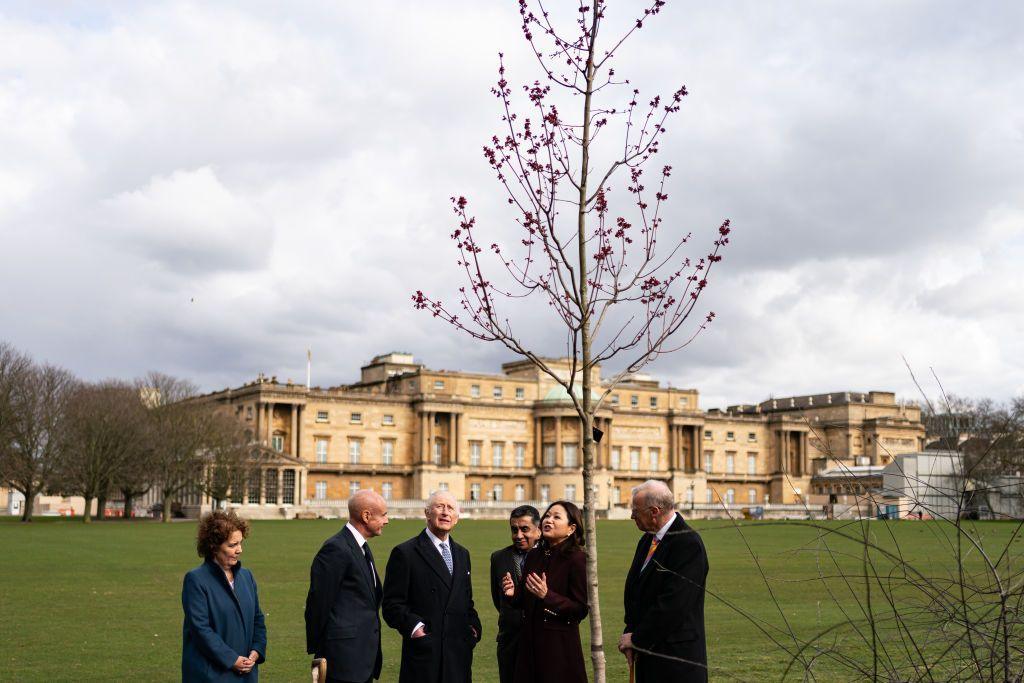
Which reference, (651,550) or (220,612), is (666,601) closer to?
(651,550)

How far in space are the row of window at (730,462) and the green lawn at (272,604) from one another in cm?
8391

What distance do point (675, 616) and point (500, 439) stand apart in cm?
10472

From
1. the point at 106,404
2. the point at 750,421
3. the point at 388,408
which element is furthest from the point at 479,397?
the point at 106,404

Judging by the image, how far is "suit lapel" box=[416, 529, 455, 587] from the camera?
840 centimetres

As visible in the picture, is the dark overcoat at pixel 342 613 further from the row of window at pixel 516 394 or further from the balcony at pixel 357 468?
the row of window at pixel 516 394

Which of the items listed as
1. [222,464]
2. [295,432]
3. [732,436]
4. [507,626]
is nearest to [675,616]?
[507,626]

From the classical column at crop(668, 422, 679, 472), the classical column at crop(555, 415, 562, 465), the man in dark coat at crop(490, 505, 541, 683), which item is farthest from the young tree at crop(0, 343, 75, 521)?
the classical column at crop(668, 422, 679, 472)

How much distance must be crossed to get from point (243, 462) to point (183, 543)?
3630 centimetres

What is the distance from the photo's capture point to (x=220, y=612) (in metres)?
7.23

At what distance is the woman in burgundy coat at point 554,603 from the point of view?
8.05 metres

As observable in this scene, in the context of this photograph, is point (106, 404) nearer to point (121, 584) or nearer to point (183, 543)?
point (183, 543)

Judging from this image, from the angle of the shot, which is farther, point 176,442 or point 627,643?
point 176,442

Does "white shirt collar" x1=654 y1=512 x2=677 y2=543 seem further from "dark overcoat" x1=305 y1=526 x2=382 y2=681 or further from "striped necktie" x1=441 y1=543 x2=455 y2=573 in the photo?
"dark overcoat" x1=305 y1=526 x2=382 y2=681

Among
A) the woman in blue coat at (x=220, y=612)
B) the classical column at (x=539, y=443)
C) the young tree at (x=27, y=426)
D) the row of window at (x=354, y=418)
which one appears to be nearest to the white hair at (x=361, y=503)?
the woman in blue coat at (x=220, y=612)
